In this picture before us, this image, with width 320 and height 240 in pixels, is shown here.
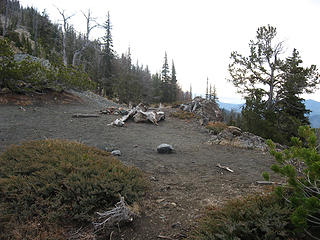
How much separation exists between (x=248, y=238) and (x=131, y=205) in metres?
1.65

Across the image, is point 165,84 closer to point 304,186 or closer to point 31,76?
point 31,76

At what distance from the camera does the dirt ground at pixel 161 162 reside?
2.72m

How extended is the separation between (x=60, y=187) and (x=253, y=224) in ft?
9.10

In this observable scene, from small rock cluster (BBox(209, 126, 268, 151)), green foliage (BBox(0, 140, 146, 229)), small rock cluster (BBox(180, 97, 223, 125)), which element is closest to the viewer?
green foliage (BBox(0, 140, 146, 229))

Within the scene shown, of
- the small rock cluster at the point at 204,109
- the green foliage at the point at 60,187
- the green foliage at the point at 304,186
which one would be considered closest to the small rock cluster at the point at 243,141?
the green foliage at the point at 60,187

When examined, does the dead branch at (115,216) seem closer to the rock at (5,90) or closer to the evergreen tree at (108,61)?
the rock at (5,90)

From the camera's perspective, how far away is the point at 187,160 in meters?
5.56

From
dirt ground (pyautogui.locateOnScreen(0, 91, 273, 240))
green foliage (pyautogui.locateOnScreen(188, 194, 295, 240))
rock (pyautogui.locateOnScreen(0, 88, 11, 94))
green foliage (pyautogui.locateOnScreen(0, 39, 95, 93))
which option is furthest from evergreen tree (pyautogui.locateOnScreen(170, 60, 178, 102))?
green foliage (pyautogui.locateOnScreen(188, 194, 295, 240))

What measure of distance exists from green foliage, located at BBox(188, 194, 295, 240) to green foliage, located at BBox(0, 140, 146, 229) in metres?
1.34

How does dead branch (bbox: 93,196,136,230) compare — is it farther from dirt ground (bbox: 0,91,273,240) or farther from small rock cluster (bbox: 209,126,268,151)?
small rock cluster (bbox: 209,126,268,151)

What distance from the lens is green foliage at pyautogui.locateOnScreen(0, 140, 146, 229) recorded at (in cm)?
258

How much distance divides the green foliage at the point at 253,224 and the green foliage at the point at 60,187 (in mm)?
1340

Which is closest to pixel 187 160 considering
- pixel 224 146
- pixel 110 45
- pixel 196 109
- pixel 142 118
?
pixel 224 146

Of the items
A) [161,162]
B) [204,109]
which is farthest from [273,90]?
[161,162]
